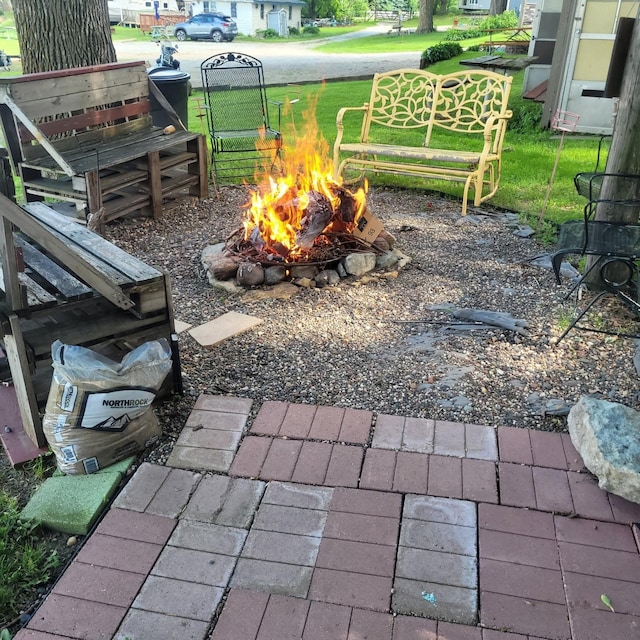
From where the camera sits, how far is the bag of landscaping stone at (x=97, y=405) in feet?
8.64

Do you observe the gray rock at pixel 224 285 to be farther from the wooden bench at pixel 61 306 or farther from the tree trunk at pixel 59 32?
the tree trunk at pixel 59 32

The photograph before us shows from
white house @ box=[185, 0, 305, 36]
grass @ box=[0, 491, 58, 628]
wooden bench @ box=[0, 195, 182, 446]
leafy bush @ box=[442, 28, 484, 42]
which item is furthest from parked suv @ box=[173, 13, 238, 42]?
grass @ box=[0, 491, 58, 628]

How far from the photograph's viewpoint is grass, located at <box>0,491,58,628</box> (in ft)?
7.24

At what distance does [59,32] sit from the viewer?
610 cm

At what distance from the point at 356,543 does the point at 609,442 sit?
1159 millimetres

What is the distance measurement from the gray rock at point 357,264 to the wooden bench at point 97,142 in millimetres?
2206

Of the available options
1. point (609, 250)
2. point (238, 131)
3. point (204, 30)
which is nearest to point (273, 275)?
point (609, 250)

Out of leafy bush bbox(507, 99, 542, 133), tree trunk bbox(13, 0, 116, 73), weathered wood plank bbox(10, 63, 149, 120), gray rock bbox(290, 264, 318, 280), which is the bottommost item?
gray rock bbox(290, 264, 318, 280)

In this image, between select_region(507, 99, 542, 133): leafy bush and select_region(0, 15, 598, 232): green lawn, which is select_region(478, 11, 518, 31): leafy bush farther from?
select_region(507, 99, 542, 133): leafy bush

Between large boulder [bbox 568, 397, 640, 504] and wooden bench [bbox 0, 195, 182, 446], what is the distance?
1.98 m

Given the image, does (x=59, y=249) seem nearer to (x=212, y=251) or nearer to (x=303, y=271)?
(x=303, y=271)

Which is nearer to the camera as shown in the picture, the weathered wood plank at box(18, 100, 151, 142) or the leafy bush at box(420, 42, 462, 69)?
the weathered wood plank at box(18, 100, 151, 142)

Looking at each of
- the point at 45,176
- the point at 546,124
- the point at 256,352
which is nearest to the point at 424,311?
the point at 256,352

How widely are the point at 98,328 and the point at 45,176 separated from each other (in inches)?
135
